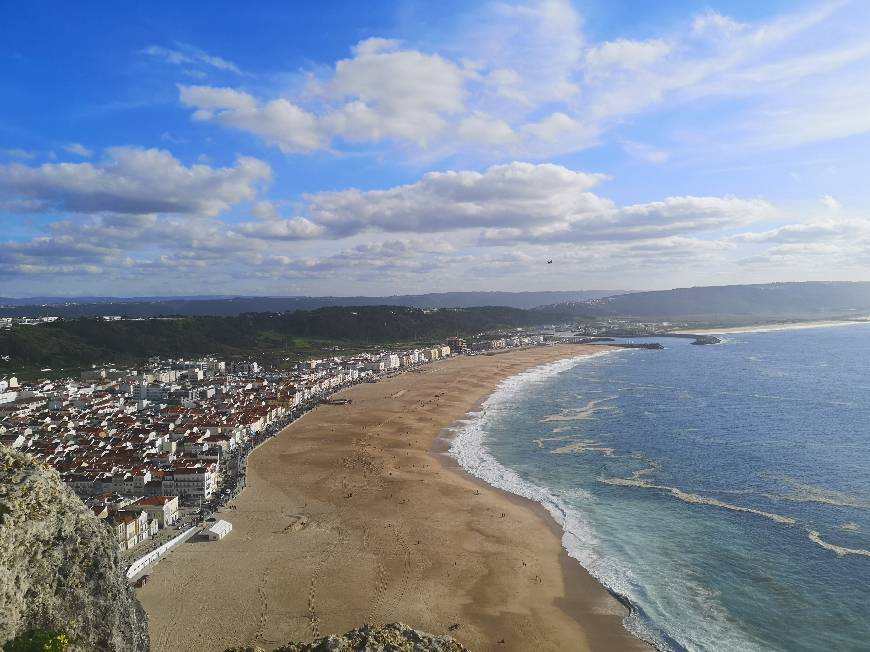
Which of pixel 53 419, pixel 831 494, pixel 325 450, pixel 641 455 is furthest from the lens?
pixel 53 419

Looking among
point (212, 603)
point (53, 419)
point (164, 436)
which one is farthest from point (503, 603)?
point (53, 419)

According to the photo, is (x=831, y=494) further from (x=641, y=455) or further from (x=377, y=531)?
(x=377, y=531)

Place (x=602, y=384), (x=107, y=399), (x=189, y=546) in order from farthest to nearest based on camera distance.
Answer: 1. (x=602, y=384)
2. (x=107, y=399)
3. (x=189, y=546)

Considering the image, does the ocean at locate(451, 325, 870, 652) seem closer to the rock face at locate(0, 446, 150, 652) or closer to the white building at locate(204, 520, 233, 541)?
the white building at locate(204, 520, 233, 541)

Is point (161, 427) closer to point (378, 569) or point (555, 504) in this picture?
point (378, 569)

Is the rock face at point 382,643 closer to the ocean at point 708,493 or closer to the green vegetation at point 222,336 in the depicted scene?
the ocean at point 708,493

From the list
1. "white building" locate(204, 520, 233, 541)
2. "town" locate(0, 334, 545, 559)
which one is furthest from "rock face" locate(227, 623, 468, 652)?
"town" locate(0, 334, 545, 559)

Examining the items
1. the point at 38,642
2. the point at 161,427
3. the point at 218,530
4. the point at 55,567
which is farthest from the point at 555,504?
the point at 161,427
